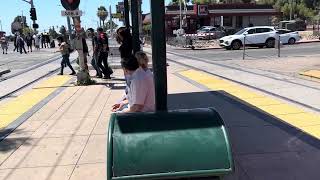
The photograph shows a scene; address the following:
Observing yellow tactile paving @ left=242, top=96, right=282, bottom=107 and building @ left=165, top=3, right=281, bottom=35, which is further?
building @ left=165, top=3, right=281, bottom=35

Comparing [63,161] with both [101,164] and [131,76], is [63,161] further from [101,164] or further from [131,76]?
[131,76]

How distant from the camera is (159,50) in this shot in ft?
17.1

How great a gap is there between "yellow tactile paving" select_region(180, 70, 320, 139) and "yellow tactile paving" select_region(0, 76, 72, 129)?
4287 millimetres

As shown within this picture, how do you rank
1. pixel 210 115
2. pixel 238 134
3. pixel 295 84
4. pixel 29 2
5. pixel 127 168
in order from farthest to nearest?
pixel 29 2 → pixel 295 84 → pixel 238 134 → pixel 210 115 → pixel 127 168

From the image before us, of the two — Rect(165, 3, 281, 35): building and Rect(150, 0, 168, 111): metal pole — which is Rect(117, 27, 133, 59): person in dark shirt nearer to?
Rect(150, 0, 168, 111): metal pole

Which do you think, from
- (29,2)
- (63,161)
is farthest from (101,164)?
(29,2)

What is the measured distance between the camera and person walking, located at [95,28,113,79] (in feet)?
51.7

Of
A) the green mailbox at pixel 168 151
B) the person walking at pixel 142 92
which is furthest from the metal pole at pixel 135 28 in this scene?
the green mailbox at pixel 168 151

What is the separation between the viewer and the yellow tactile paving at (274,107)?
7797 millimetres

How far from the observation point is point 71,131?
8.14 m

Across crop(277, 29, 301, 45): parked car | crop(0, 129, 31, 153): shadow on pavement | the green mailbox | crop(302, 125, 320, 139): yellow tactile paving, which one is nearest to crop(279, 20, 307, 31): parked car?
crop(277, 29, 301, 45): parked car

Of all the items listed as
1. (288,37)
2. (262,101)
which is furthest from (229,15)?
(262,101)

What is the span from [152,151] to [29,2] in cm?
4799

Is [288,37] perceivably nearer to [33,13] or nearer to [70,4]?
[33,13]
